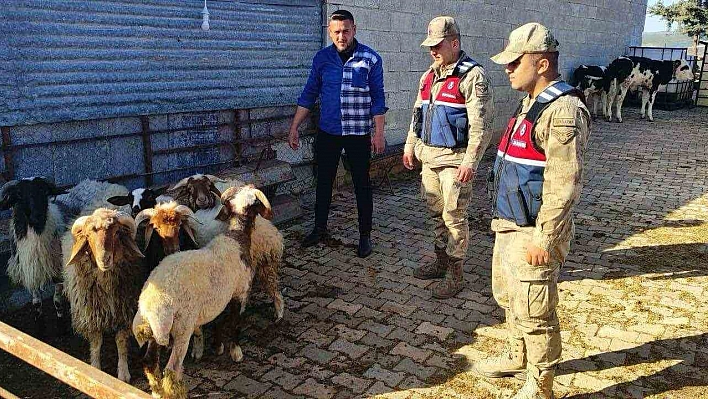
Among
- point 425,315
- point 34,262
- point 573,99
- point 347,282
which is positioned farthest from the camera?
point 347,282

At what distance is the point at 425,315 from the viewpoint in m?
4.84

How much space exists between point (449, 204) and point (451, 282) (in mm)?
776

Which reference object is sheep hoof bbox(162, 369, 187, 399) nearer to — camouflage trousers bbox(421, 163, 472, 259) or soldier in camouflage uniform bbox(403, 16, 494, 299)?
soldier in camouflage uniform bbox(403, 16, 494, 299)

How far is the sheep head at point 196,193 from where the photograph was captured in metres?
4.89

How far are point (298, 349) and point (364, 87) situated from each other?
287 centimetres

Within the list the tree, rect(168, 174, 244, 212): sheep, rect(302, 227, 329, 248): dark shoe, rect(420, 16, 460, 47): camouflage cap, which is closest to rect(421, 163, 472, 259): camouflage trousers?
rect(420, 16, 460, 47): camouflage cap

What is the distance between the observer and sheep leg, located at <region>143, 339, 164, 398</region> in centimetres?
344

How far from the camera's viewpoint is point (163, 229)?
3877 mm

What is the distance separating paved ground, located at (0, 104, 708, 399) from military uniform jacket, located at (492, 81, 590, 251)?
4.25ft

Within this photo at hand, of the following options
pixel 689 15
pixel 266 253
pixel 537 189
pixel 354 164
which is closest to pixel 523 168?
pixel 537 189

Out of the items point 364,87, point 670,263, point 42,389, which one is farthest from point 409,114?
point 42,389

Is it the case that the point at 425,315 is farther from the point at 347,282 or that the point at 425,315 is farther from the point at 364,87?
the point at 364,87

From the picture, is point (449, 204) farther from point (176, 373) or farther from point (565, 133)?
Answer: point (176, 373)

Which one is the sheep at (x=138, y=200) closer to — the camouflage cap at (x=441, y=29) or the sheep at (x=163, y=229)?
the sheep at (x=163, y=229)
